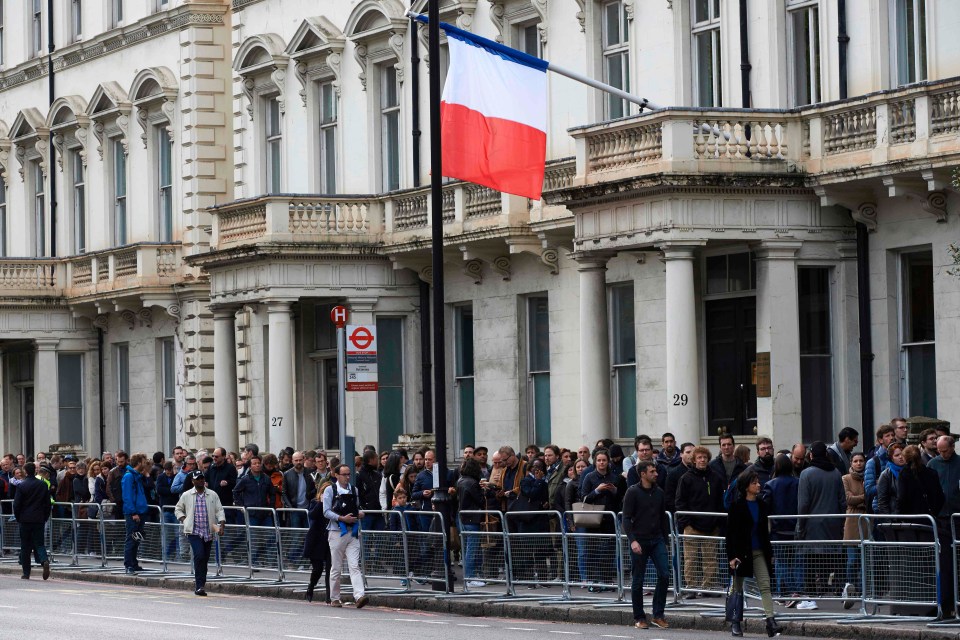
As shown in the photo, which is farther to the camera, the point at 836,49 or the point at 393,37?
the point at 393,37

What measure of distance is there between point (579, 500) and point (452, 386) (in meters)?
13.2

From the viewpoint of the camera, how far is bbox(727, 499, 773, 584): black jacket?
21641 mm

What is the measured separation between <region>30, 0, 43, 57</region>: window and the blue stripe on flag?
2750 centimetres

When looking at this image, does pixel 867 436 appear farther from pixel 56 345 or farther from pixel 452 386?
pixel 56 345

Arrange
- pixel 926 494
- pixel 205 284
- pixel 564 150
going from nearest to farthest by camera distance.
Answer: pixel 926 494 → pixel 564 150 → pixel 205 284

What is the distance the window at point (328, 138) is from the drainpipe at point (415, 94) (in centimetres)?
318

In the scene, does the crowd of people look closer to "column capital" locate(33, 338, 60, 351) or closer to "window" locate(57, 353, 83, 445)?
"column capital" locate(33, 338, 60, 351)

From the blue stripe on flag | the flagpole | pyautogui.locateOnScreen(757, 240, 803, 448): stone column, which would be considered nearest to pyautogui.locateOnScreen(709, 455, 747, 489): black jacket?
the flagpole

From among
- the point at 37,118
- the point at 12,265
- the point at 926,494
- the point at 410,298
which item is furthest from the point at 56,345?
the point at 926,494

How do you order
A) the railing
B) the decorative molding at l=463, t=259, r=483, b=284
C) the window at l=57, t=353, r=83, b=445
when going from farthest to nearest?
the window at l=57, t=353, r=83, b=445 < the decorative molding at l=463, t=259, r=483, b=284 < the railing

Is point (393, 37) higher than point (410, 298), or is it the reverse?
point (393, 37)

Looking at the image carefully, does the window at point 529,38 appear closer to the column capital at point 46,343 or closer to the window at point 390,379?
the window at point 390,379

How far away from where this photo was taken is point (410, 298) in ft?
132

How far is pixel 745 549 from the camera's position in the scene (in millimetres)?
21672
